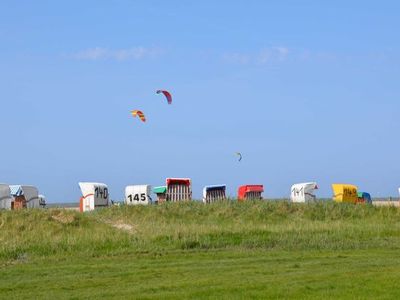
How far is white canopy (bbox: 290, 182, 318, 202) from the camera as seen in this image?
4897cm

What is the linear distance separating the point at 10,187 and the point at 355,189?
23.7 m

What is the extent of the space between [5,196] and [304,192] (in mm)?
19398

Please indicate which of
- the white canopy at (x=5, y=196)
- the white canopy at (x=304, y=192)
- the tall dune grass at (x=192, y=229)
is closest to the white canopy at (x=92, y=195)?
the white canopy at (x=5, y=196)

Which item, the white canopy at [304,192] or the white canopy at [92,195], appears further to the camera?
the white canopy at [304,192]

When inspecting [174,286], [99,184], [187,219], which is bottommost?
[174,286]

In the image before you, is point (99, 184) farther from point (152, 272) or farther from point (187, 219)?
point (152, 272)

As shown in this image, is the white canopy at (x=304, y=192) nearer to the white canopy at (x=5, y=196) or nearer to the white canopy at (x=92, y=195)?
the white canopy at (x=92, y=195)

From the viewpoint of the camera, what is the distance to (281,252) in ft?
74.2

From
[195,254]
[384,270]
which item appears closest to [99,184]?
[195,254]

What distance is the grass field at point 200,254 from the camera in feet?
47.5

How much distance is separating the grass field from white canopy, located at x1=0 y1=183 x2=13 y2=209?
806cm

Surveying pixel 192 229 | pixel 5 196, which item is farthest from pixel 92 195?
pixel 192 229

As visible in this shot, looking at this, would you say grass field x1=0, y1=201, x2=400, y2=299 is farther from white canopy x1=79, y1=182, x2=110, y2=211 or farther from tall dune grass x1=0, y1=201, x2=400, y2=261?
white canopy x1=79, y1=182, x2=110, y2=211

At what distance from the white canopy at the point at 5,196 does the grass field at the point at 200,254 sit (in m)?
8.06
